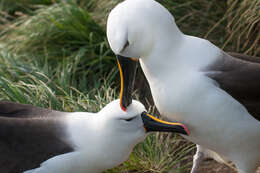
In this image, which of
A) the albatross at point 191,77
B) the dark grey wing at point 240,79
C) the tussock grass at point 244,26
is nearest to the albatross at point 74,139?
the albatross at point 191,77

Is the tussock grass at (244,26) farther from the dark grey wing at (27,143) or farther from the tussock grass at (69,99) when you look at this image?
the dark grey wing at (27,143)

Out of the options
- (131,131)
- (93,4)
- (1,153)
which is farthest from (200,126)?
(93,4)

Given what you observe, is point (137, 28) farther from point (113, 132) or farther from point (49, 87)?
point (49, 87)

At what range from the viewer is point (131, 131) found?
3.34 m

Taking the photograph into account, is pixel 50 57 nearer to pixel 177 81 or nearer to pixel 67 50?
pixel 67 50

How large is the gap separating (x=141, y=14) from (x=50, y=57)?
281 centimetres

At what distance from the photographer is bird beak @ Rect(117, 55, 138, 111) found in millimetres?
3211

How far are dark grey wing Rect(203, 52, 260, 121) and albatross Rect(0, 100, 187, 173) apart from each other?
42 cm

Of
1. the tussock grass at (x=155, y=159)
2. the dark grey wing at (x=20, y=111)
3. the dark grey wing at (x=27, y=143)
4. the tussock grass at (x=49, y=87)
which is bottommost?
the tussock grass at (x=155, y=159)

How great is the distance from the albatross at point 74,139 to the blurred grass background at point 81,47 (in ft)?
2.94

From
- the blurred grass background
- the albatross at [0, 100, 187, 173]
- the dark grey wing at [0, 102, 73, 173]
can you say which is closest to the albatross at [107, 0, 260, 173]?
the albatross at [0, 100, 187, 173]

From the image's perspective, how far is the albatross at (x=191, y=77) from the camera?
3088 millimetres

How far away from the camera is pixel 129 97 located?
3297mm

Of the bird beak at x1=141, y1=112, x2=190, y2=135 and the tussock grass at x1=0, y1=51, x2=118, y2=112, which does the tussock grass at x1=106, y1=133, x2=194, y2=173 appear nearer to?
the tussock grass at x1=0, y1=51, x2=118, y2=112
